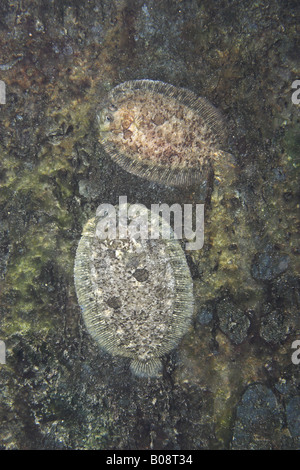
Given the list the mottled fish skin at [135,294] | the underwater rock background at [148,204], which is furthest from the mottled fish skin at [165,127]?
the mottled fish skin at [135,294]

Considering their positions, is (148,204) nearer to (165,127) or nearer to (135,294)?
(165,127)

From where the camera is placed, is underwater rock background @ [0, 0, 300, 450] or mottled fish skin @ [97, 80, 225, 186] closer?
underwater rock background @ [0, 0, 300, 450]

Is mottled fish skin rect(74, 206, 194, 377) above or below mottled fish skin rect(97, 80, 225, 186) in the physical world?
below

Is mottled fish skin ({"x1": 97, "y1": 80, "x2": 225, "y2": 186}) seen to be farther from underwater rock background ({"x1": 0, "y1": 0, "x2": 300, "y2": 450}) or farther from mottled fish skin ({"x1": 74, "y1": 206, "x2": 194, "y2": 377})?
mottled fish skin ({"x1": 74, "y1": 206, "x2": 194, "y2": 377})

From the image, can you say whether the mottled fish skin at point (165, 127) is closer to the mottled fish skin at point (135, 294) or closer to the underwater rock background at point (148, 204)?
the underwater rock background at point (148, 204)

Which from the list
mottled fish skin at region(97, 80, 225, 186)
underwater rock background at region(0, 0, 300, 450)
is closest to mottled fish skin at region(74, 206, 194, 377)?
underwater rock background at region(0, 0, 300, 450)

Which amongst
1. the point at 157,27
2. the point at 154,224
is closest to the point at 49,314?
the point at 154,224

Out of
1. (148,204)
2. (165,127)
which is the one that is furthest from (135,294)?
(165,127)
